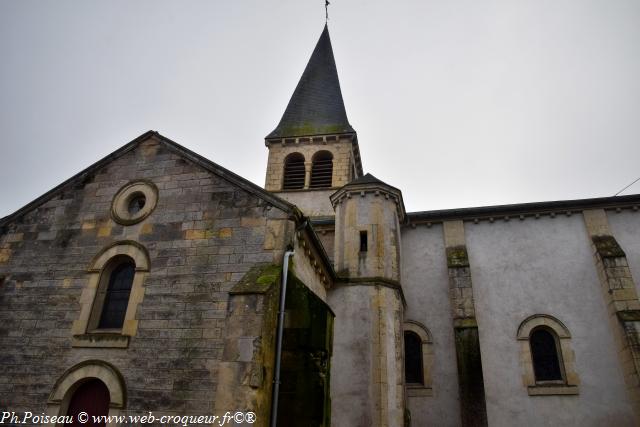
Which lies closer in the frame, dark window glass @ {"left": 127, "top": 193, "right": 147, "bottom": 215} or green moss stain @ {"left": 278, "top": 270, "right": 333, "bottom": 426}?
green moss stain @ {"left": 278, "top": 270, "right": 333, "bottom": 426}

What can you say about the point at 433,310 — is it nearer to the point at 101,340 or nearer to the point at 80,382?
the point at 101,340

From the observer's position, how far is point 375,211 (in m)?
13.2

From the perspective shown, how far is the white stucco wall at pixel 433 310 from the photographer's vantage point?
12453 mm

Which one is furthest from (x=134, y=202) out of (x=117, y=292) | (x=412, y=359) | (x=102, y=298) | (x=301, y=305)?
(x=412, y=359)

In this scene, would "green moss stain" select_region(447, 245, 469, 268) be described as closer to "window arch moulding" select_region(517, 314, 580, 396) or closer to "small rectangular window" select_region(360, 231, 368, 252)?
"window arch moulding" select_region(517, 314, 580, 396)

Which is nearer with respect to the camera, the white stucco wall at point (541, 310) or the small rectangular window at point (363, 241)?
the white stucco wall at point (541, 310)

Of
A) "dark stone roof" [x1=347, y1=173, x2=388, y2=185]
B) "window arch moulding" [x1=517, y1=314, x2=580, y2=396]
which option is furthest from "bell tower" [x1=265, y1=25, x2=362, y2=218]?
"window arch moulding" [x1=517, y1=314, x2=580, y2=396]

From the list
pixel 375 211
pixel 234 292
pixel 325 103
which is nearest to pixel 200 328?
pixel 234 292

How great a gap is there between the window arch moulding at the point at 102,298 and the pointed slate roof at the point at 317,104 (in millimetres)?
13135

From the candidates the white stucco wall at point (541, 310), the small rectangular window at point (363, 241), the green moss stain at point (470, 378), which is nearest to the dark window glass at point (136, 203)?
the small rectangular window at point (363, 241)

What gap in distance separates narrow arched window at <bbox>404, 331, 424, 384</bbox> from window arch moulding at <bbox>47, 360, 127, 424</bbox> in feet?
26.7

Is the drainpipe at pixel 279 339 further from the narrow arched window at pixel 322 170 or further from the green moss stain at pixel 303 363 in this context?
the narrow arched window at pixel 322 170

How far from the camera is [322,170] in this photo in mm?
20250

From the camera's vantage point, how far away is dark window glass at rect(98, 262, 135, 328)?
8859 mm
